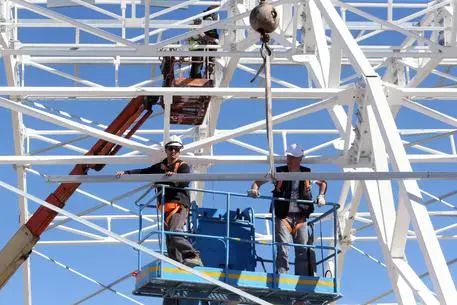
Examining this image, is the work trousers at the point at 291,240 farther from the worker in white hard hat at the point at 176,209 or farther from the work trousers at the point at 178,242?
the work trousers at the point at 178,242

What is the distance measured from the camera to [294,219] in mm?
18859

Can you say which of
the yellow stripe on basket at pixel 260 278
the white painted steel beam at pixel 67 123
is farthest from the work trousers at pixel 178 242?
the white painted steel beam at pixel 67 123

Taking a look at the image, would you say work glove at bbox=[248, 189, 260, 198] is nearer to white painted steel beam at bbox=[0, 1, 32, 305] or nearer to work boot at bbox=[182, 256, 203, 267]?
work boot at bbox=[182, 256, 203, 267]

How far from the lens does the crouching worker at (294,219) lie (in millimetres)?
18656

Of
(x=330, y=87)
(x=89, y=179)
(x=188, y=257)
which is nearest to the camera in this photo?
(x=89, y=179)

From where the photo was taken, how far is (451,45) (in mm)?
23047

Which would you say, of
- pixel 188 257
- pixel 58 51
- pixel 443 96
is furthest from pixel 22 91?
pixel 443 96

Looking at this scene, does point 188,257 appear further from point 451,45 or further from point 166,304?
point 451,45

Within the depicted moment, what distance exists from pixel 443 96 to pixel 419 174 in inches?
214

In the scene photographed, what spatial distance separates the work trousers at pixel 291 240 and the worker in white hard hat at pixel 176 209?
1248 mm

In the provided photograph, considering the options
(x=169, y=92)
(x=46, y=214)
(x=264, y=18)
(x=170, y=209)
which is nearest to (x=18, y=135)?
(x=46, y=214)

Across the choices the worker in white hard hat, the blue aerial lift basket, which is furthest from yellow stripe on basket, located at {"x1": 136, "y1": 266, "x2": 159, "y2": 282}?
the worker in white hard hat

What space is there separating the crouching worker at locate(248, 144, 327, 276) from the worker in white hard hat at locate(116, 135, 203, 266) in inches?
51.3

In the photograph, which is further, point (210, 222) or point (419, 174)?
point (210, 222)
